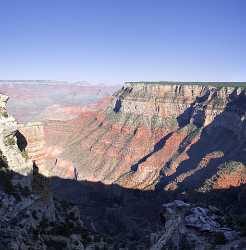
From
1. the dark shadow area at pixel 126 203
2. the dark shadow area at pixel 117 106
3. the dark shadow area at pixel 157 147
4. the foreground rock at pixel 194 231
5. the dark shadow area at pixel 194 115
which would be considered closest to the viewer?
the foreground rock at pixel 194 231

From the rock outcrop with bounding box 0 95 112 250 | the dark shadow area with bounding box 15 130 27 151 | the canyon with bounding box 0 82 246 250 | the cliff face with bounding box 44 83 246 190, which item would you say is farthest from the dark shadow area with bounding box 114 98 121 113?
the rock outcrop with bounding box 0 95 112 250

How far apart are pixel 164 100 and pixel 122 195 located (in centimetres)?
4417

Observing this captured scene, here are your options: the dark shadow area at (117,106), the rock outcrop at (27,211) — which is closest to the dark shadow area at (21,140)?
the rock outcrop at (27,211)

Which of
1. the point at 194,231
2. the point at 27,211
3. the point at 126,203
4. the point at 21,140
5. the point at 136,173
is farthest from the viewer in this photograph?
the point at 136,173

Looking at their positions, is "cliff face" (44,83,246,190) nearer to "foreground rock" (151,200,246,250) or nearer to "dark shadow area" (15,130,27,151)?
"dark shadow area" (15,130,27,151)

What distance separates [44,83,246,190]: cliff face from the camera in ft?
314

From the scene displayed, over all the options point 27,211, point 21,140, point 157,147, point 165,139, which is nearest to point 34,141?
point 21,140

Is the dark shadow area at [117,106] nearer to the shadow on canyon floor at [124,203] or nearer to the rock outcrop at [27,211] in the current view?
the shadow on canyon floor at [124,203]

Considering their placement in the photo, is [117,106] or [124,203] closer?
[124,203]

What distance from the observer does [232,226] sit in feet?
92.9

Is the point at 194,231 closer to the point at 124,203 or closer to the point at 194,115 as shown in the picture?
the point at 124,203

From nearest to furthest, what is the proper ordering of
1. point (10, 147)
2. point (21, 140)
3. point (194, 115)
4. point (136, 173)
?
point (10, 147) < point (21, 140) < point (136, 173) < point (194, 115)

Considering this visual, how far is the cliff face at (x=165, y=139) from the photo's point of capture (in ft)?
314

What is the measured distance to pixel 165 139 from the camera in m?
126
